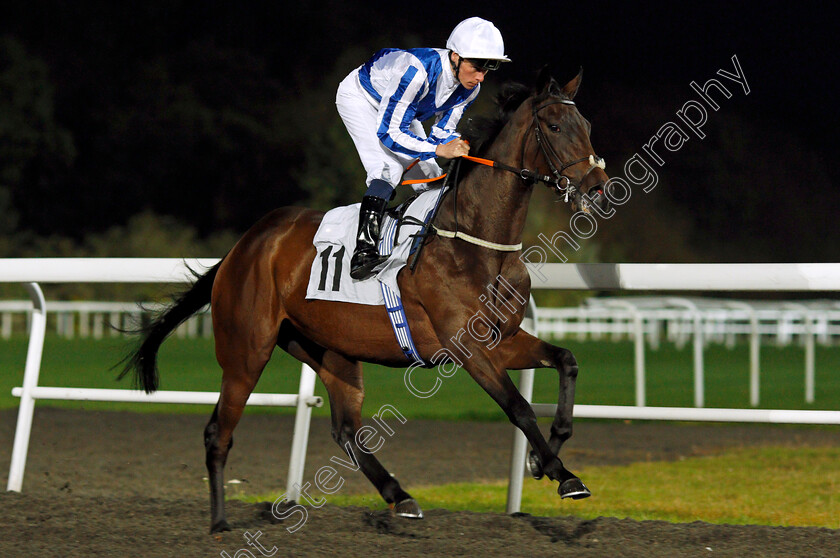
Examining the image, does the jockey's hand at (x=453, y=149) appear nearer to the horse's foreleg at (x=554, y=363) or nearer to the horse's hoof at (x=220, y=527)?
the horse's foreleg at (x=554, y=363)

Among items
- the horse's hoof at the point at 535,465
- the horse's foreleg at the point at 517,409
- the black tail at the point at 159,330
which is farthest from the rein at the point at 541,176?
the black tail at the point at 159,330

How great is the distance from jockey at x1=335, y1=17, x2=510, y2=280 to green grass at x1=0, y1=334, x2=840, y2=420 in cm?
479

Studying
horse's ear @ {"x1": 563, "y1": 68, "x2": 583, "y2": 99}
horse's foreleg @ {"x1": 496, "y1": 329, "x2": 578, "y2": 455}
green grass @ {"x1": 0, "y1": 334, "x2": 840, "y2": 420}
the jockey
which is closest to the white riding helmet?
the jockey

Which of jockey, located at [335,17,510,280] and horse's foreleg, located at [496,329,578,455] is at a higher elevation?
jockey, located at [335,17,510,280]

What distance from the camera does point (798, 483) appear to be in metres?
5.35

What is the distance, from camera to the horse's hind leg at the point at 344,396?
4.10 meters

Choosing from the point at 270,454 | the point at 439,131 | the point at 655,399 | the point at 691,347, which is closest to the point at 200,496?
A: the point at 270,454

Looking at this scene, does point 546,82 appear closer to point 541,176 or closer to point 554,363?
point 541,176

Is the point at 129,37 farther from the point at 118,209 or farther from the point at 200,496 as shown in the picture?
the point at 200,496

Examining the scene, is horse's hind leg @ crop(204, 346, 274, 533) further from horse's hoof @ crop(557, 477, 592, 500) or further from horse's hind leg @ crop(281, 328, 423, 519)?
horse's hoof @ crop(557, 477, 592, 500)

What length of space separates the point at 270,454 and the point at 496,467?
1.34 meters

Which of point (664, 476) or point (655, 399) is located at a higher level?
point (655, 399)

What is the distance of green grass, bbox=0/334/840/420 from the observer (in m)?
9.59

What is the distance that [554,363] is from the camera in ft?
11.7
